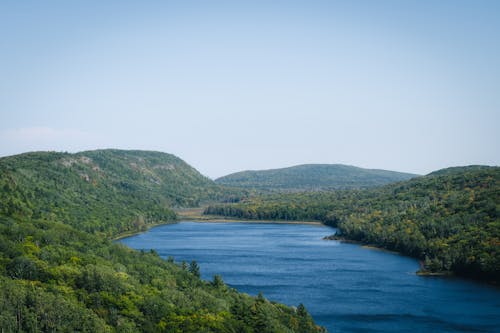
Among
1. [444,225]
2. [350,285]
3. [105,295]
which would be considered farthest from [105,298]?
[444,225]

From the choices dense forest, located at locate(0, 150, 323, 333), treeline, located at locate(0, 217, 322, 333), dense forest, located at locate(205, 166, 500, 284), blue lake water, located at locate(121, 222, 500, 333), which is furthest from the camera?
dense forest, located at locate(205, 166, 500, 284)

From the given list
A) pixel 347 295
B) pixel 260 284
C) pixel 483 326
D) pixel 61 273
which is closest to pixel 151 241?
pixel 260 284

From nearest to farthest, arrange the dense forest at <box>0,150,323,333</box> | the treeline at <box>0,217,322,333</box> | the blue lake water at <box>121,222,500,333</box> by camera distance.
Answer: the treeline at <box>0,217,322,333</box>, the dense forest at <box>0,150,323,333</box>, the blue lake water at <box>121,222,500,333</box>

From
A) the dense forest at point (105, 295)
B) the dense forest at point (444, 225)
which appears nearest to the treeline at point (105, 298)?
the dense forest at point (105, 295)

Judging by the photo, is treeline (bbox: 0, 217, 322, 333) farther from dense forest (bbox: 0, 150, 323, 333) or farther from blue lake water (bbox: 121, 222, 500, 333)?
blue lake water (bbox: 121, 222, 500, 333)

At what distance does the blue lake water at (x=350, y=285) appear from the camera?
7675 centimetres

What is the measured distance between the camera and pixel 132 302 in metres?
63.6

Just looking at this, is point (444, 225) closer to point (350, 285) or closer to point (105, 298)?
point (350, 285)

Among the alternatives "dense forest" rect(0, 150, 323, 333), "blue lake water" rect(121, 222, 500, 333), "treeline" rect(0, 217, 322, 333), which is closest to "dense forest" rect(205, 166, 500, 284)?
"blue lake water" rect(121, 222, 500, 333)

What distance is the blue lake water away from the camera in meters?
76.8

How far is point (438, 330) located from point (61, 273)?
48762 mm

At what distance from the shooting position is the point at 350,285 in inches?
3858

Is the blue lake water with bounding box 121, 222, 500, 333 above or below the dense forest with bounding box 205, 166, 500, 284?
below

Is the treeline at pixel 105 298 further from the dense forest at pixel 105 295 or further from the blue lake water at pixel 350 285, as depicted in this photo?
the blue lake water at pixel 350 285
